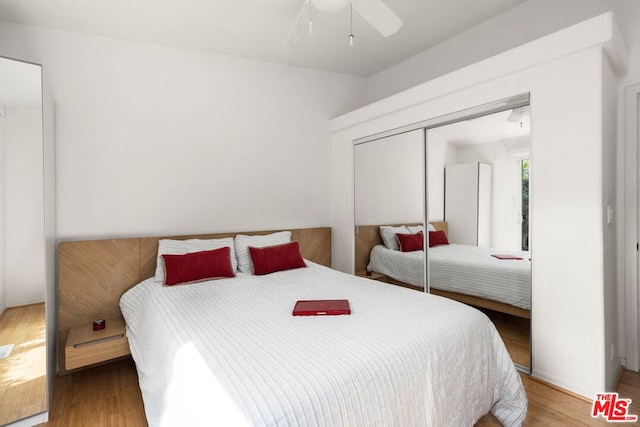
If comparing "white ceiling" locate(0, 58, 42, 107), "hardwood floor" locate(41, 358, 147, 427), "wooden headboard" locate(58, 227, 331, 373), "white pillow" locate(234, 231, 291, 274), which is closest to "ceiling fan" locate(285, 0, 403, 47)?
"white ceiling" locate(0, 58, 42, 107)

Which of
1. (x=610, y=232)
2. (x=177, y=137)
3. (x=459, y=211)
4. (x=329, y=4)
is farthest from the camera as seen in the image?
(x=177, y=137)

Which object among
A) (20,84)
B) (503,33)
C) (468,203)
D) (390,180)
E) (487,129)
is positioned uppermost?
(503,33)

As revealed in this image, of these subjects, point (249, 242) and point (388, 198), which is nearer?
point (249, 242)

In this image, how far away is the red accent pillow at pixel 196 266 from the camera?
246 centimetres

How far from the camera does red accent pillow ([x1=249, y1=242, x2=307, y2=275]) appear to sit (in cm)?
280

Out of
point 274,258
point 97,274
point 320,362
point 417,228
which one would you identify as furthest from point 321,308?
point 97,274

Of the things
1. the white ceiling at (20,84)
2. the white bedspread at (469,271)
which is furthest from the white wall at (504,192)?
the white ceiling at (20,84)

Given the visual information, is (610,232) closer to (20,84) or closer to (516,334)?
(516,334)

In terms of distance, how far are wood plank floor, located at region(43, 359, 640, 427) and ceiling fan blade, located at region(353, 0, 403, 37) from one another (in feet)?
7.80

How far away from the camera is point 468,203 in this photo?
267 centimetres

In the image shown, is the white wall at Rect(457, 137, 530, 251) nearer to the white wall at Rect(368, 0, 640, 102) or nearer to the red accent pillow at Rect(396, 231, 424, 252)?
the red accent pillow at Rect(396, 231, 424, 252)

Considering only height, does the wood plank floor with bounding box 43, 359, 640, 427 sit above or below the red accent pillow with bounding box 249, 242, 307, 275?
below

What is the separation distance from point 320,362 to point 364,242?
2.33 metres

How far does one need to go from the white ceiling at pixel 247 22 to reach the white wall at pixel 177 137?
0.46 ft
